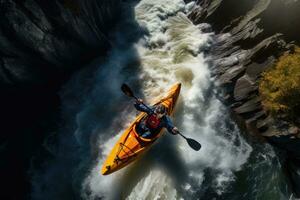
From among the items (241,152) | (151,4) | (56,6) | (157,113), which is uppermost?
(56,6)

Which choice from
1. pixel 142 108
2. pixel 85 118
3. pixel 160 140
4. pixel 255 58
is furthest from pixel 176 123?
pixel 255 58

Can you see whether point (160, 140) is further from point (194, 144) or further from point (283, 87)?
point (283, 87)

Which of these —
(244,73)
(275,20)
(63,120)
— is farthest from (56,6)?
(275,20)

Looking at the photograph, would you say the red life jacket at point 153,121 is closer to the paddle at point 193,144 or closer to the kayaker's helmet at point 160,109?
the kayaker's helmet at point 160,109

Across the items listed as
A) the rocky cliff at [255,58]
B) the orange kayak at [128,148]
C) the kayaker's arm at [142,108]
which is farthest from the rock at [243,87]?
the kayaker's arm at [142,108]

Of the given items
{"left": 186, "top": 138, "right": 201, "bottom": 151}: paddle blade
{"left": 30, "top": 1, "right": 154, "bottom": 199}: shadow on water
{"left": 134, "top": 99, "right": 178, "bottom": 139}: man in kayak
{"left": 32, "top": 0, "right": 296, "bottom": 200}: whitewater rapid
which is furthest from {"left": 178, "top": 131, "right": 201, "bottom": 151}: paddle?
{"left": 30, "top": 1, "right": 154, "bottom": 199}: shadow on water

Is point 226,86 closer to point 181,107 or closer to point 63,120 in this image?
point 181,107
